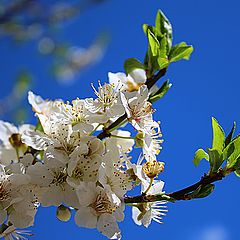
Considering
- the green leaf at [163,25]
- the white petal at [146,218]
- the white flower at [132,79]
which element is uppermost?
the green leaf at [163,25]

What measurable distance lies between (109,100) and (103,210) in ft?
1.12

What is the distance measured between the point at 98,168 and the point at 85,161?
0.04m

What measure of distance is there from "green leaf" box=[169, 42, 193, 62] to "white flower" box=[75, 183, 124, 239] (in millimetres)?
604

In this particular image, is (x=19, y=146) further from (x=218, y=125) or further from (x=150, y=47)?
(x=218, y=125)

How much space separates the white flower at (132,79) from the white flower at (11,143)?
0.36m

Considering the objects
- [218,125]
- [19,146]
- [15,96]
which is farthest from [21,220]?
[15,96]

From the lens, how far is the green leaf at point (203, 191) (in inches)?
53.0

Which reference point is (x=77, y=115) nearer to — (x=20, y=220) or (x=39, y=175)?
(x=39, y=175)

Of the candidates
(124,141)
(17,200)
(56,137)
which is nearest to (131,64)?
(124,141)

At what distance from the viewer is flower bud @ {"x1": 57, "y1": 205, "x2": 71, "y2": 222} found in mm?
1428

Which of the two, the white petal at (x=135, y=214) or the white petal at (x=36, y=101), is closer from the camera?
the white petal at (x=135, y=214)

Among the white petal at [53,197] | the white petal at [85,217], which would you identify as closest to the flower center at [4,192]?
the white petal at [53,197]

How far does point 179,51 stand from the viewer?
178 cm

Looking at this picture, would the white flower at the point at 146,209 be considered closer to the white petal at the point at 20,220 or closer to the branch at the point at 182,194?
the branch at the point at 182,194
